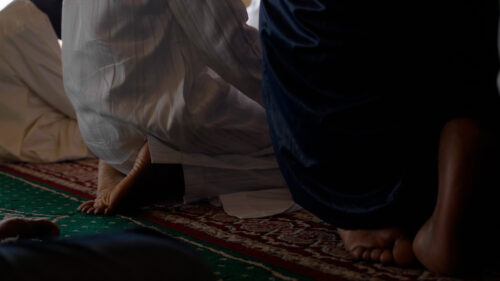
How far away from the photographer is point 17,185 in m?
1.71

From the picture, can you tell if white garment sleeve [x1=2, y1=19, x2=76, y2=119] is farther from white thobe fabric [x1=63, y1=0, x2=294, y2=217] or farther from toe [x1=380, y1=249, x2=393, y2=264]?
toe [x1=380, y1=249, x2=393, y2=264]

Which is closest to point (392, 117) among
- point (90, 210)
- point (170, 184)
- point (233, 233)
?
point (233, 233)

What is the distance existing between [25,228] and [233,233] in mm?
472

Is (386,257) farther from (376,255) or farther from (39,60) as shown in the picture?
(39,60)

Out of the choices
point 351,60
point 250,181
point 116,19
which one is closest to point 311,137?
point 351,60

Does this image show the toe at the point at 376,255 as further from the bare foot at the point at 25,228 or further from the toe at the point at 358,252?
the bare foot at the point at 25,228

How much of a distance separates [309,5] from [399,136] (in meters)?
0.27

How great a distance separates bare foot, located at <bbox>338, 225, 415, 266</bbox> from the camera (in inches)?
33.5

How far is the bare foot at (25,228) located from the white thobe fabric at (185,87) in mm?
530

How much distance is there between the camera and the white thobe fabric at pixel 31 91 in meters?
2.19

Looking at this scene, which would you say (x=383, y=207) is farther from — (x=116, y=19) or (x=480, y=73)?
(x=116, y=19)

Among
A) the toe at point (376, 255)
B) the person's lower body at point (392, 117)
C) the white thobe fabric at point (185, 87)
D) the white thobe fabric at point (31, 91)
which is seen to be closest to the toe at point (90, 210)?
the white thobe fabric at point (185, 87)

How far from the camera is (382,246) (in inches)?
35.0

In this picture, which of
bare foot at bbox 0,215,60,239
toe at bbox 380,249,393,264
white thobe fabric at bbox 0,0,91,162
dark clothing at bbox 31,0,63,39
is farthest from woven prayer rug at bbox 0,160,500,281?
dark clothing at bbox 31,0,63,39
